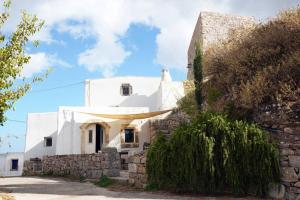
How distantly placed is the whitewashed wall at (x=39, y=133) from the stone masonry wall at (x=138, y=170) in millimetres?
17925

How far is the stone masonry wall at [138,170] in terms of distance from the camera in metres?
11.7

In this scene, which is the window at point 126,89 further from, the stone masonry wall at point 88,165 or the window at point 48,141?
the stone masonry wall at point 88,165

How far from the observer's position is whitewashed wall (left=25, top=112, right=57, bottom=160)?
94.9 ft

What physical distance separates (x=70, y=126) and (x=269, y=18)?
16639 mm

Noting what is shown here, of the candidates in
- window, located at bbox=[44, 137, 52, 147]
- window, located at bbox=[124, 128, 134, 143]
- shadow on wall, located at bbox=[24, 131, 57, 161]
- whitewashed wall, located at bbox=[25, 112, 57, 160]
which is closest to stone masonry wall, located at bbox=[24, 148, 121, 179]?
window, located at bbox=[124, 128, 134, 143]

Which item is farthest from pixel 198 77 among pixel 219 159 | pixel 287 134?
pixel 219 159

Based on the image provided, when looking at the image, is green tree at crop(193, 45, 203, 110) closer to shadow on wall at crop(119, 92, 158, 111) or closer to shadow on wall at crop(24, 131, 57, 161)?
shadow on wall at crop(119, 92, 158, 111)

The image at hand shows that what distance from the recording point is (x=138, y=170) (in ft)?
39.3

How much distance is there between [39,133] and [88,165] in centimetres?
1264

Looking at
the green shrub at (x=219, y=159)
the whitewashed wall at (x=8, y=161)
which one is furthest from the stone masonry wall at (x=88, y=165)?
the whitewashed wall at (x=8, y=161)

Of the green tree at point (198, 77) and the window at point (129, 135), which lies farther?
the window at point (129, 135)

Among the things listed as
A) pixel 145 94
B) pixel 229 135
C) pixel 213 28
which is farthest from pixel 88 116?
pixel 229 135

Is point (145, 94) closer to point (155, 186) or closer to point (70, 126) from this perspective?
point (70, 126)

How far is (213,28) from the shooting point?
84.3ft
